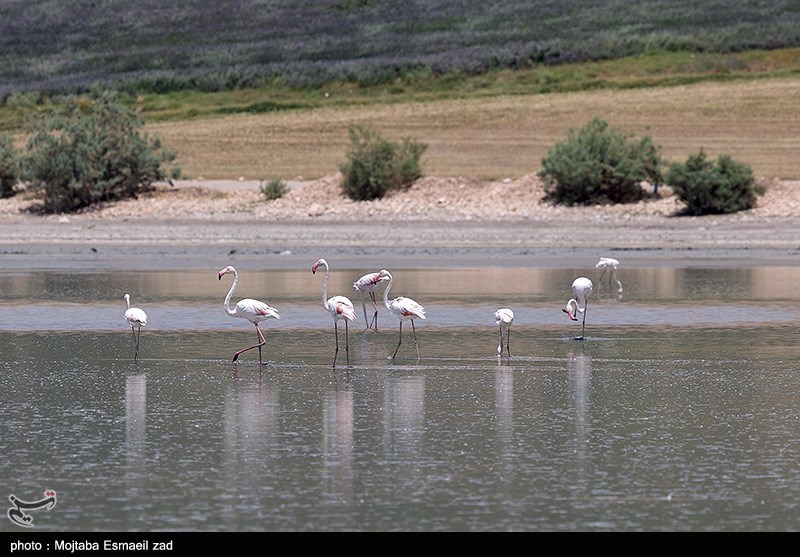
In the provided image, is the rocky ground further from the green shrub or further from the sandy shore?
the green shrub

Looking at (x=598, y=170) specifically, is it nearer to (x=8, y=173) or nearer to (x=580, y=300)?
(x=8, y=173)

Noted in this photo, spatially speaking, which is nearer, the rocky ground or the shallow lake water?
the shallow lake water

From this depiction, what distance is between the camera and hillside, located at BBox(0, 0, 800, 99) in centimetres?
5962

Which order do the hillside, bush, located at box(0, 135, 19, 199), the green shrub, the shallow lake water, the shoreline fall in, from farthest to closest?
the hillside
bush, located at box(0, 135, 19, 199)
the green shrub
the shoreline
the shallow lake water

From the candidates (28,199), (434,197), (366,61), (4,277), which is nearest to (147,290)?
(4,277)

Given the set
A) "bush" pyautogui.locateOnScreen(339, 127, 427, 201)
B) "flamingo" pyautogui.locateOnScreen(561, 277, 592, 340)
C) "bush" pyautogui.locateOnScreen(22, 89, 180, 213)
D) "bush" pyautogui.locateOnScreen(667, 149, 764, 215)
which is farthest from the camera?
"bush" pyautogui.locateOnScreen(22, 89, 180, 213)

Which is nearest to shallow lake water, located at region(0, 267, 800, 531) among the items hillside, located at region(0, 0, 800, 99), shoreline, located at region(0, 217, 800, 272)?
shoreline, located at region(0, 217, 800, 272)

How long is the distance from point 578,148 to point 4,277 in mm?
13054

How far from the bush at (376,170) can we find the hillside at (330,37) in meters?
22.8

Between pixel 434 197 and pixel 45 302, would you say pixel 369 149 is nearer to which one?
pixel 434 197

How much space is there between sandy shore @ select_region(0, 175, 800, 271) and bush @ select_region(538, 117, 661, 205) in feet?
1.49

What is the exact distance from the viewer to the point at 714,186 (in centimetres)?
3105

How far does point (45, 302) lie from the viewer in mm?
21297
